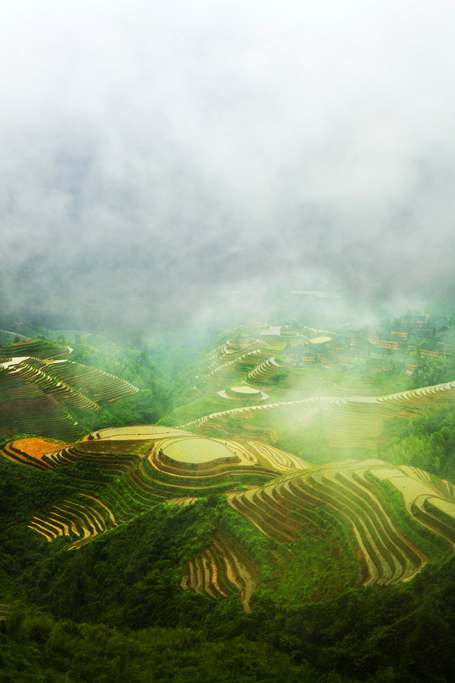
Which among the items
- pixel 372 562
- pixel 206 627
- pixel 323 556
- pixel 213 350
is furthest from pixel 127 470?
pixel 213 350

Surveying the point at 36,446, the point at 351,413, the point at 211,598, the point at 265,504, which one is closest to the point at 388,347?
the point at 351,413

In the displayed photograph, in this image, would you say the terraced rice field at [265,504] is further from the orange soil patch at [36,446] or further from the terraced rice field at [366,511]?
the orange soil patch at [36,446]

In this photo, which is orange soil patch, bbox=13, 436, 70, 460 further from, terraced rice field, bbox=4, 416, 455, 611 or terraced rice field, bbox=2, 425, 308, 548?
terraced rice field, bbox=2, 425, 308, 548

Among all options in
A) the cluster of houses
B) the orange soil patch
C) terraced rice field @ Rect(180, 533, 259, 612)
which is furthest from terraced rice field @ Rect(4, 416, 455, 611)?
the cluster of houses

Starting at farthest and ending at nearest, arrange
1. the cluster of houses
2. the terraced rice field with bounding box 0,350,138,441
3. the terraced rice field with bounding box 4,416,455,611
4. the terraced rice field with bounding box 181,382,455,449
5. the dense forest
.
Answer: the cluster of houses
the terraced rice field with bounding box 0,350,138,441
the terraced rice field with bounding box 181,382,455,449
the terraced rice field with bounding box 4,416,455,611
the dense forest

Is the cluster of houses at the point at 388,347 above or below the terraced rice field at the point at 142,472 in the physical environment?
above

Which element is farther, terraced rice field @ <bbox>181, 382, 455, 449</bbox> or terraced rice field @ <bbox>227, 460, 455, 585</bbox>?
terraced rice field @ <bbox>181, 382, 455, 449</bbox>

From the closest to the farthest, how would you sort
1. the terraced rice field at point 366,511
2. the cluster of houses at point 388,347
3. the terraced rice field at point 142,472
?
the terraced rice field at point 366,511
the terraced rice field at point 142,472
the cluster of houses at point 388,347

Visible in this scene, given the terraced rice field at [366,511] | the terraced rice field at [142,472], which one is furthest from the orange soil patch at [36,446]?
the terraced rice field at [366,511]

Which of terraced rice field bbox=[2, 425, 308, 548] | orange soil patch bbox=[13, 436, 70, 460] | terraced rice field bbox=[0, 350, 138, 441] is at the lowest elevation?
terraced rice field bbox=[2, 425, 308, 548]

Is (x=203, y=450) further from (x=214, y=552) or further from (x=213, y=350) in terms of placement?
(x=213, y=350)
